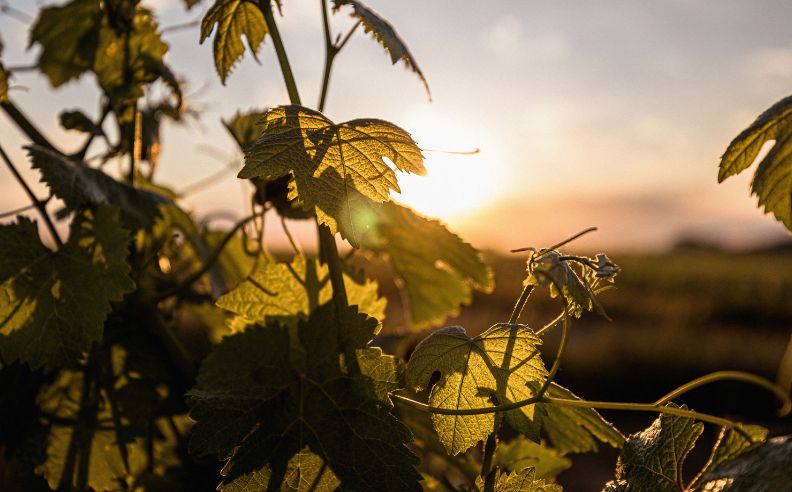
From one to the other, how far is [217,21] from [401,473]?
0.44 meters

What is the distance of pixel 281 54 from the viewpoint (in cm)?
59

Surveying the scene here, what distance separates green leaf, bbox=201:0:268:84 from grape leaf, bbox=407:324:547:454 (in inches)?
13.5

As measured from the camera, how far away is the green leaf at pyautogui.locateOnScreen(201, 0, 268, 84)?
0.64m

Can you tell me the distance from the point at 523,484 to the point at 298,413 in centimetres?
20

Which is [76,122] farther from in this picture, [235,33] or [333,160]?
[333,160]

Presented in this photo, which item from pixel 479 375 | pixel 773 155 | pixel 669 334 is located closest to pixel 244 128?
pixel 479 375

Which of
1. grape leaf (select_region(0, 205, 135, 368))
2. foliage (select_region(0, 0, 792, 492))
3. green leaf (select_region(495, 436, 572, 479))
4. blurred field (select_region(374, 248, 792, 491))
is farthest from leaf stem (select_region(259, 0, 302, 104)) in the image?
blurred field (select_region(374, 248, 792, 491))

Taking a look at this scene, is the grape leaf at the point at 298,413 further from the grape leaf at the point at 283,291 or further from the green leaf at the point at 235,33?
the green leaf at the point at 235,33

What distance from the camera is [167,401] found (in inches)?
34.0

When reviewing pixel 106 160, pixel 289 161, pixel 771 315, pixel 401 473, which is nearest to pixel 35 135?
pixel 106 160

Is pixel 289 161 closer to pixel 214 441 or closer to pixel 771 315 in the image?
pixel 214 441

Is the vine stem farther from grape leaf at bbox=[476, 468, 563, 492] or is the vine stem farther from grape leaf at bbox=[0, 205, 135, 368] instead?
grape leaf at bbox=[476, 468, 563, 492]

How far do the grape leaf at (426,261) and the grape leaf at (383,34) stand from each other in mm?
249

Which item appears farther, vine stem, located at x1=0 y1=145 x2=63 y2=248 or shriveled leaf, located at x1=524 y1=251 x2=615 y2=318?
vine stem, located at x1=0 y1=145 x2=63 y2=248
